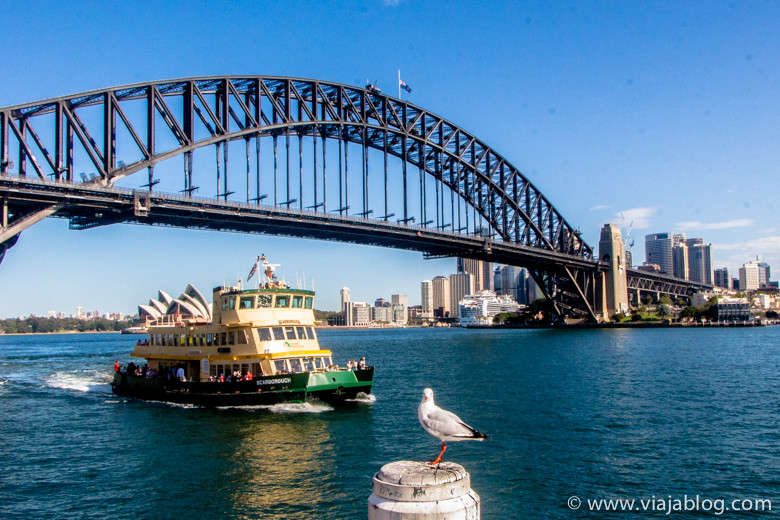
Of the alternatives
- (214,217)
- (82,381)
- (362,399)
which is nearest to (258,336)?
(362,399)

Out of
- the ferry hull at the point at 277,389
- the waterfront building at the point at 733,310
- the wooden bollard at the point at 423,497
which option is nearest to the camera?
the wooden bollard at the point at 423,497

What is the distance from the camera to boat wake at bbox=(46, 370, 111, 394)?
39.9m

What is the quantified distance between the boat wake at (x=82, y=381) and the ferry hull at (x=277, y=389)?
423 inches

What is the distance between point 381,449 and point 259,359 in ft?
34.5

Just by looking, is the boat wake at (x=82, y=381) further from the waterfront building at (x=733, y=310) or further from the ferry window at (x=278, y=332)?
the waterfront building at (x=733, y=310)

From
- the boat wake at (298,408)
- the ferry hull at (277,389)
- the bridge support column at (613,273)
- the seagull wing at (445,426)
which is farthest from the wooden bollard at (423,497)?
the bridge support column at (613,273)

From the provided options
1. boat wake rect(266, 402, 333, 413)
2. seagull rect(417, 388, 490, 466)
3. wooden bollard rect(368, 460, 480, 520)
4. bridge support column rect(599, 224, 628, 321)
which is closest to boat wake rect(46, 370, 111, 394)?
boat wake rect(266, 402, 333, 413)

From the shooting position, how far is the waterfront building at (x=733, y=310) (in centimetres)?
13250

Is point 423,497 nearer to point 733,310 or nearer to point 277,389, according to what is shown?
point 277,389

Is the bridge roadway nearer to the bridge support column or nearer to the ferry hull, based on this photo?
the ferry hull

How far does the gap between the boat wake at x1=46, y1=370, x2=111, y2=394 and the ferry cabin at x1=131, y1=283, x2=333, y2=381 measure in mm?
10966

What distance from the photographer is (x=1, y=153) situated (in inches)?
1705

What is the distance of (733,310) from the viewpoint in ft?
438

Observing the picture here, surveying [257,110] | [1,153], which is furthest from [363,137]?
[1,153]
